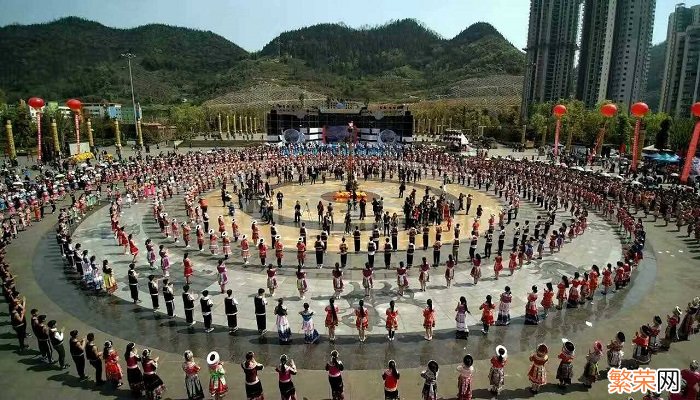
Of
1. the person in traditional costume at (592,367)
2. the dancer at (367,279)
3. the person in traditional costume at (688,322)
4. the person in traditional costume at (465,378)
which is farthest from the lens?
the dancer at (367,279)

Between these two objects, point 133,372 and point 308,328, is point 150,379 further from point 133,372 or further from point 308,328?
point 308,328

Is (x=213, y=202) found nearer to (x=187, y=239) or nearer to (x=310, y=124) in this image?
(x=187, y=239)

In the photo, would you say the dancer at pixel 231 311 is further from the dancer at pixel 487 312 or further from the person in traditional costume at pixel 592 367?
the person in traditional costume at pixel 592 367

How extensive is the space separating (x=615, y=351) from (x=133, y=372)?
1127 centimetres

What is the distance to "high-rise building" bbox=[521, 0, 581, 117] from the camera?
115 meters

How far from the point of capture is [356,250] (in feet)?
63.7

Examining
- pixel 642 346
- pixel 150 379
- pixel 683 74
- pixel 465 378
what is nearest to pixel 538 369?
pixel 465 378

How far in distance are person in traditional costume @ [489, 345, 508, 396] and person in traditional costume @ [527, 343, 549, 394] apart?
0.73m

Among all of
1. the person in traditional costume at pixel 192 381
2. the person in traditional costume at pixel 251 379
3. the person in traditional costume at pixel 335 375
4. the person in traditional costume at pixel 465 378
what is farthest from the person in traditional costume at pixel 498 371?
the person in traditional costume at pixel 192 381

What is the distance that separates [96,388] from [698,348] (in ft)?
51.1

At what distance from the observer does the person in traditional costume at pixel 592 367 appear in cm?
986

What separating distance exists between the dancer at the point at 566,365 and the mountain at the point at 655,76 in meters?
165

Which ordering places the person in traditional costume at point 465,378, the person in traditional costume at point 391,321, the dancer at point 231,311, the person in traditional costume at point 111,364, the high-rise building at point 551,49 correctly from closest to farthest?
the person in traditional costume at point 465,378 → the person in traditional costume at point 111,364 → the person in traditional costume at point 391,321 → the dancer at point 231,311 → the high-rise building at point 551,49

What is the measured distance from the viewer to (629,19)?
4198 inches
